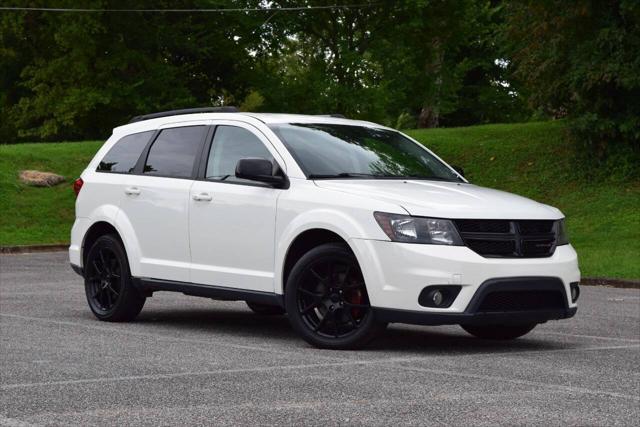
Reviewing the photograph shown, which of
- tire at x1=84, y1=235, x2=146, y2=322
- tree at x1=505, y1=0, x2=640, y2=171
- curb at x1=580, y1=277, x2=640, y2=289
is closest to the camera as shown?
tire at x1=84, y1=235, x2=146, y2=322

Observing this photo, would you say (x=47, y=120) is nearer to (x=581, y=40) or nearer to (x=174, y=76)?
(x=174, y=76)

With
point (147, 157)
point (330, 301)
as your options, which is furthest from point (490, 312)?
point (147, 157)

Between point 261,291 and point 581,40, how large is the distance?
901 inches

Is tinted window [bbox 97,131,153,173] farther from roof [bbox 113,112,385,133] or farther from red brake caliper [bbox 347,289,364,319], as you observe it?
red brake caliper [bbox 347,289,364,319]

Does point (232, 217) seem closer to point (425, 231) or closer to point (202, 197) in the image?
point (202, 197)

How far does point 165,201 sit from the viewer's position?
37.0 ft

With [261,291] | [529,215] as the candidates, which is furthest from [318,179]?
[529,215]

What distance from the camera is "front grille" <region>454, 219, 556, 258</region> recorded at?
370 inches

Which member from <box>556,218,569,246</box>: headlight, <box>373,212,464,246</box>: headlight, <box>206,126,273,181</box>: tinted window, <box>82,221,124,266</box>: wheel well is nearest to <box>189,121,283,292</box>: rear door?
<box>206,126,273,181</box>: tinted window

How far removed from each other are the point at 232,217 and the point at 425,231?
6.31 feet

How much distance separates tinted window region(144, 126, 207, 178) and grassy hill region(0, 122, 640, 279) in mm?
12507

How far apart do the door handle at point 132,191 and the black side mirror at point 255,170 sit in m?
1.73

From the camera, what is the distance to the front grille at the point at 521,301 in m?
9.41

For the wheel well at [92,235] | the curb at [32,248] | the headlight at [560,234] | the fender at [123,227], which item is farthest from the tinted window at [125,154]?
the curb at [32,248]
